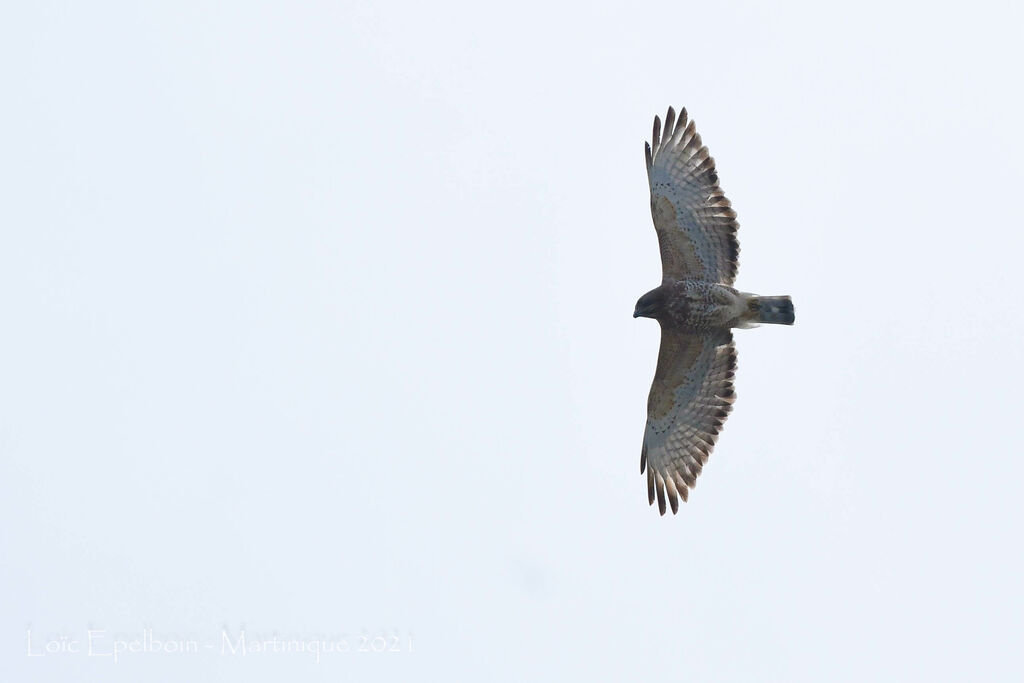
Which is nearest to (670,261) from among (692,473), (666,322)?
(666,322)

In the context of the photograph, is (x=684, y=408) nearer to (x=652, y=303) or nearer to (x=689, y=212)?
(x=652, y=303)

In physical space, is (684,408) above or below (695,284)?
below

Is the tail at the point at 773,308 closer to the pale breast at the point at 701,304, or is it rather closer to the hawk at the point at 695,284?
the hawk at the point at 695,284

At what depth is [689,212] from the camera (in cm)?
1814

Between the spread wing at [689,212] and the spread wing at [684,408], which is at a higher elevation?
the spread wing at [689,212]

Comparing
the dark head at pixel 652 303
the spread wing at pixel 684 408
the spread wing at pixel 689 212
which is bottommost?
the spread wing at pixel 684 408

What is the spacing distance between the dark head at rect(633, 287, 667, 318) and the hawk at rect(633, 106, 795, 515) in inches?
0.5

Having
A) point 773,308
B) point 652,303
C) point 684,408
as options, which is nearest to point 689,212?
point 652,303

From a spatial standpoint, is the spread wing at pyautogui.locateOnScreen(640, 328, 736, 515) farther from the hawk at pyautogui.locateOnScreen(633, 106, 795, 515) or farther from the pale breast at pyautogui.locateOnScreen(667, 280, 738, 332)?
the pale breast at pyautogui.locateOnScreen(667, 280, 738, 332)

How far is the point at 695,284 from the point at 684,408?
63.4 inches

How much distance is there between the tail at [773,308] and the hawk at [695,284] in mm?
12

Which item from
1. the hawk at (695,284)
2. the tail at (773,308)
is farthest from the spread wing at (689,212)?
the tail at (773,308)

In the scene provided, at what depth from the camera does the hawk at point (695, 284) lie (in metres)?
18.1

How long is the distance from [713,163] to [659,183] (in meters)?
0.66
